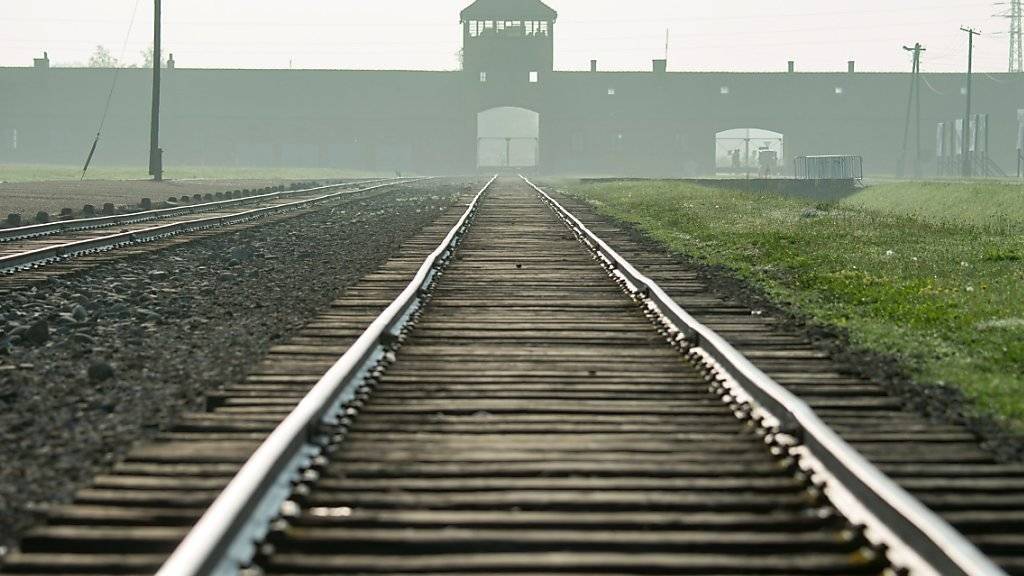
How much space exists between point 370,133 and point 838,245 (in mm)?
73245

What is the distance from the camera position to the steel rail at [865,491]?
322 centimetres

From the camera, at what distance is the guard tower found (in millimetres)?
84375

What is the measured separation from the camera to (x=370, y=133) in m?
87.4

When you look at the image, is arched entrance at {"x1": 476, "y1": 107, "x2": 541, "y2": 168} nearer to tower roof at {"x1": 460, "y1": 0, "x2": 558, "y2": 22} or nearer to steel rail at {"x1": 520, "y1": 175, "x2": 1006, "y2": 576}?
tower roof at {"x1": 460, "y1": 0, "x2": 558, "y2": 22}

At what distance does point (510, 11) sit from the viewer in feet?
281

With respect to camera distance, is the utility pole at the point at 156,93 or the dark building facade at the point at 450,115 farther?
the dark building facade at the point at 450,115

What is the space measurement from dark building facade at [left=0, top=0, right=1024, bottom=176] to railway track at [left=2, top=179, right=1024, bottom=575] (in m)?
80.0

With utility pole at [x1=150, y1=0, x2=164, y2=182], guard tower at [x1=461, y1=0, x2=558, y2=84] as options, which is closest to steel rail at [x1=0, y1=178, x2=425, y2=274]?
utility pole at [x1=150, y1=0, x2=164, y2=182]

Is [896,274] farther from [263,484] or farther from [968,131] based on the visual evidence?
[968,131]

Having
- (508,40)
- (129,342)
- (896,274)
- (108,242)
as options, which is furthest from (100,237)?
(508,40)

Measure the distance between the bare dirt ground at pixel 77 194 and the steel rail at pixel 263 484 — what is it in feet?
54.2

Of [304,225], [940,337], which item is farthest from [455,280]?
[304,225]

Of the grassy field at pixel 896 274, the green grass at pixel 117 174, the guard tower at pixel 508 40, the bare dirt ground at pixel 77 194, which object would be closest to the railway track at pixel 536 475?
the grassy field at pixel 896 274

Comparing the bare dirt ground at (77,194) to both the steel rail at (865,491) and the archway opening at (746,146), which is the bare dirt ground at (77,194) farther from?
the archway opening at (746,146)
